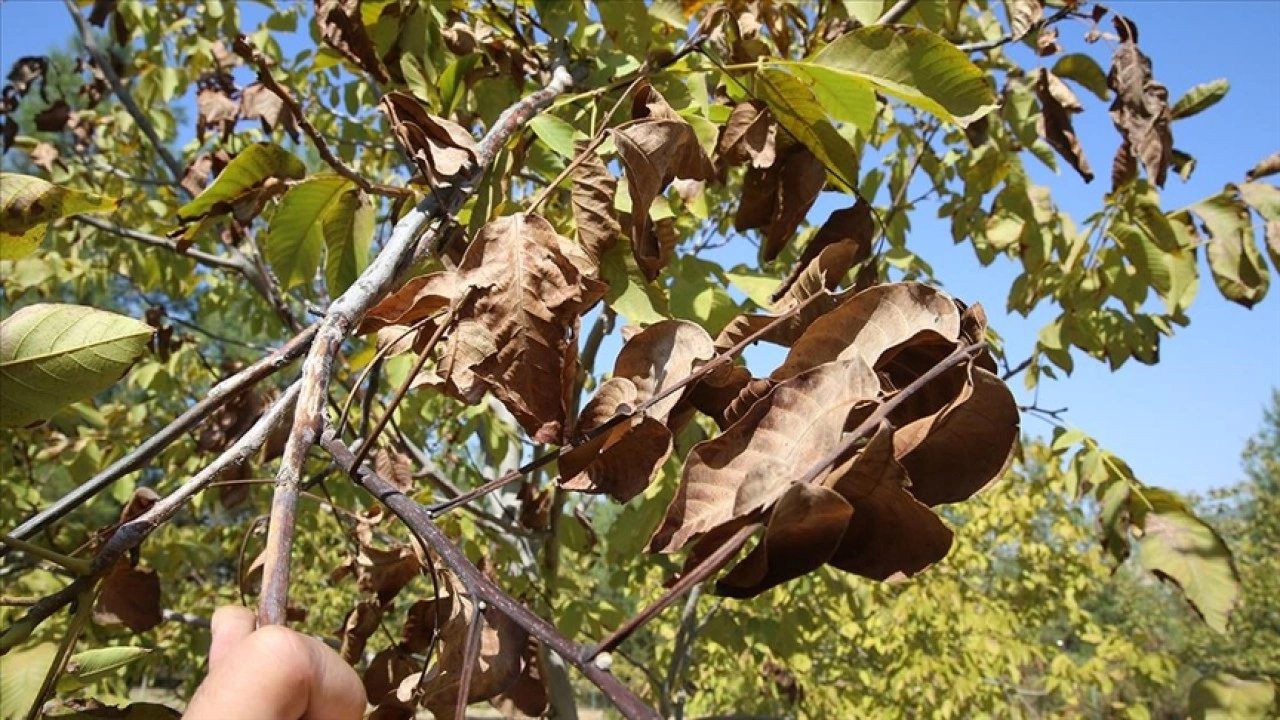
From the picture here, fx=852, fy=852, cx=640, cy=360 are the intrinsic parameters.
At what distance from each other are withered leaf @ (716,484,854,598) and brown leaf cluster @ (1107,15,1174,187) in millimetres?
1323

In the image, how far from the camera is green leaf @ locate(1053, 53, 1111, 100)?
1.75m

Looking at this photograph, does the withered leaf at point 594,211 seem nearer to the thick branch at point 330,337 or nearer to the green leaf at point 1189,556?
the thick branch at point 330,337

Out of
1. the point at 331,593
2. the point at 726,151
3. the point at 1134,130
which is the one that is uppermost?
the point at 1134,130

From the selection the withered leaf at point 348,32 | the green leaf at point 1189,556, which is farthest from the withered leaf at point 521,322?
the green leaf at point 1189,556

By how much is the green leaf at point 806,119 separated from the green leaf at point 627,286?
26 cm

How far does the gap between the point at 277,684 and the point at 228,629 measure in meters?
0.13

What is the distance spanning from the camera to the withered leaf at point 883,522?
1.64 feet

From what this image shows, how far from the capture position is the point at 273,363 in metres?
0.74

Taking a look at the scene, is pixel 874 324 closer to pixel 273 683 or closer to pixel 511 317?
pixel 511 317

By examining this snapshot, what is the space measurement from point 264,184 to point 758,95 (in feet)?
2.11

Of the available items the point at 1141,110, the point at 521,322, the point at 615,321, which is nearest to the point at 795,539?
the point at 521,322

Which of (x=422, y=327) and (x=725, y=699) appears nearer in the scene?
(x=422, y=327)

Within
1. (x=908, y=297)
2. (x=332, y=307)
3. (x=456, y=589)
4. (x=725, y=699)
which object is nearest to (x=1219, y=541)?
(x=908, y=297)

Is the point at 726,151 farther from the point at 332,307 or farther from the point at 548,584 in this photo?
the point at 548,584
